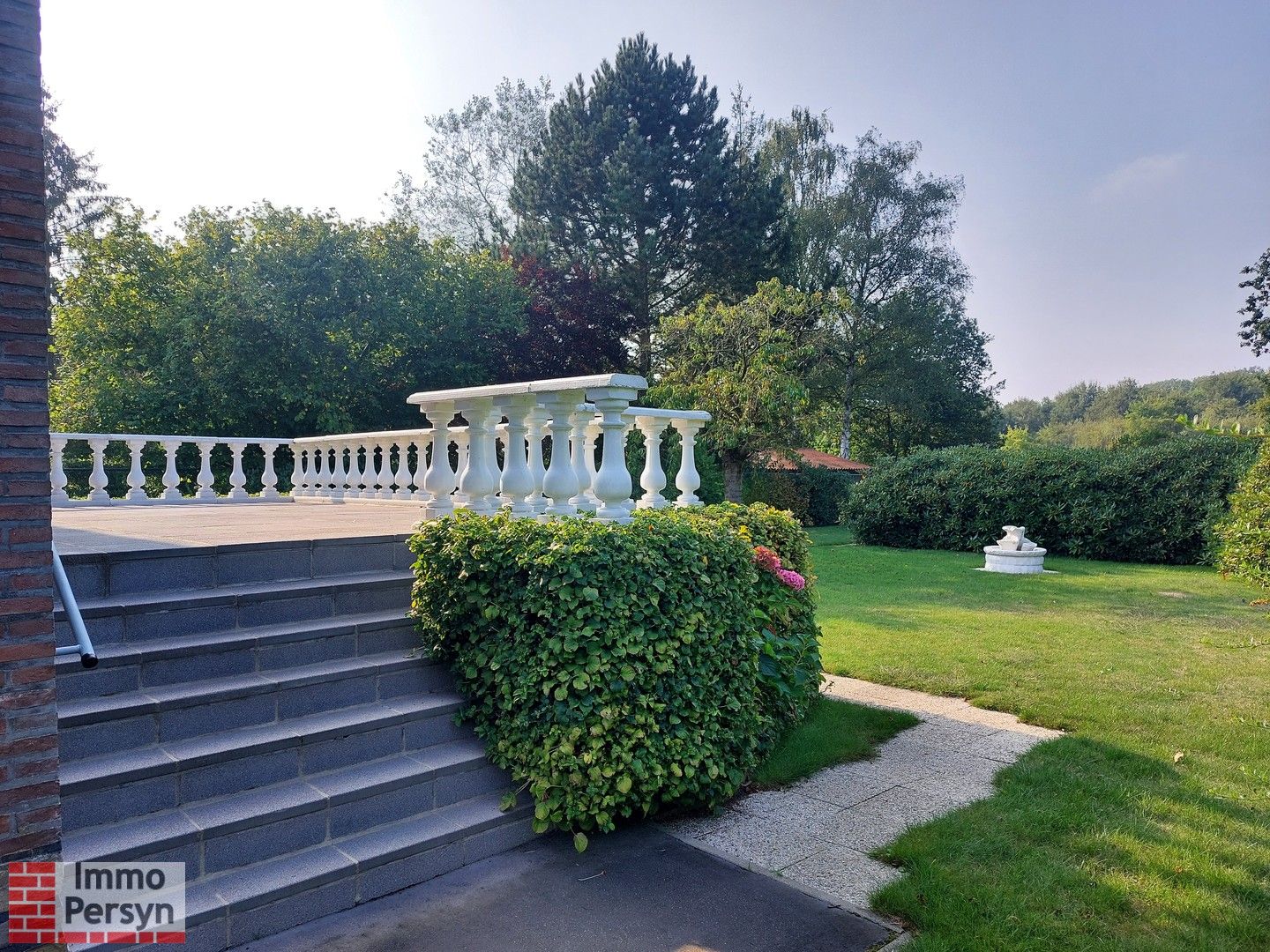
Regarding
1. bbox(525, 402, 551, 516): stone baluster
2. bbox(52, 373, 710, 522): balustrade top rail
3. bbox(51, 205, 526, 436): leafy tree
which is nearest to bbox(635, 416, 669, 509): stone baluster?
bbox(52, 373, 710, 522): balustrade top rail

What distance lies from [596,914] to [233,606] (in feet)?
6.80

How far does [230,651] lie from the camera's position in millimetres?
3090

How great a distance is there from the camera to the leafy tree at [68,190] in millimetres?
21328

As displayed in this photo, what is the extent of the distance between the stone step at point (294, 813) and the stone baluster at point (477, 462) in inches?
53.4

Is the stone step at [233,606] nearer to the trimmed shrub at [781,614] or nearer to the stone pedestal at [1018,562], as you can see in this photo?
the trimmed shrub at [781,614]

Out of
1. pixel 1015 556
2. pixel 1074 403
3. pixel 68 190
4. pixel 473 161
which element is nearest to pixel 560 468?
pixel 1015 556

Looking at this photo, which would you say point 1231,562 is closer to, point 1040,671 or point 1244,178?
point 1040,671

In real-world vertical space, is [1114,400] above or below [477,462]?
above

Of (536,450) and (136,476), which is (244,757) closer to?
(536,450)

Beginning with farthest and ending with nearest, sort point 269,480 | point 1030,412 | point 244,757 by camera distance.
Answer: point 1030,412, point 269,480, point 244,757

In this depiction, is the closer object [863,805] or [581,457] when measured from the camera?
[863,805]

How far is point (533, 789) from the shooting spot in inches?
117

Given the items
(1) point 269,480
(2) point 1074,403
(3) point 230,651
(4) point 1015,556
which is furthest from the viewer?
(2) point 1074,403

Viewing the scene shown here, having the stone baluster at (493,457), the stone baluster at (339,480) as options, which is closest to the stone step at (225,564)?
the stone baluster at (493,457)
